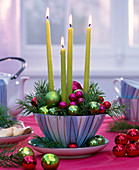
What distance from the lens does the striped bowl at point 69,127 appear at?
1.72 feet

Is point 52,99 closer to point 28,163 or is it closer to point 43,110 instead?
point 43,110

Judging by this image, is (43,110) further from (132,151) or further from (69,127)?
(132,151)

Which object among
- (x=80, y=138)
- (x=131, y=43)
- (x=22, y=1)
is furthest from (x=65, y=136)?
(x=131, y=43)

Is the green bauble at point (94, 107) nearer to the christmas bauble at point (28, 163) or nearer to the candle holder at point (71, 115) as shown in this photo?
the candle holder at point (71, 115)

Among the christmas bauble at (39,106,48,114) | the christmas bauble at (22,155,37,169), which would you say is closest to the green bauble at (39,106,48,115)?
the christmas bauble at (39,106,48,114)

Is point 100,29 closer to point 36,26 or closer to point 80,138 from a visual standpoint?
point 36,26

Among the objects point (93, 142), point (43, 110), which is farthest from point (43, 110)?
point (93, 142)

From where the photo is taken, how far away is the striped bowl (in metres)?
0.52

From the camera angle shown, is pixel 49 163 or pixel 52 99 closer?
pixel 49 163

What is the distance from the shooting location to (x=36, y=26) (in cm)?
245

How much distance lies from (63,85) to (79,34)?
198 centimetres

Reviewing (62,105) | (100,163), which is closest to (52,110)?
(62,105)

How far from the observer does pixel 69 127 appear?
53cm

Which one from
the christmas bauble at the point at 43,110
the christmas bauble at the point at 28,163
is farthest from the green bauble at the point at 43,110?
the christmas bauble at the point at 28,163
